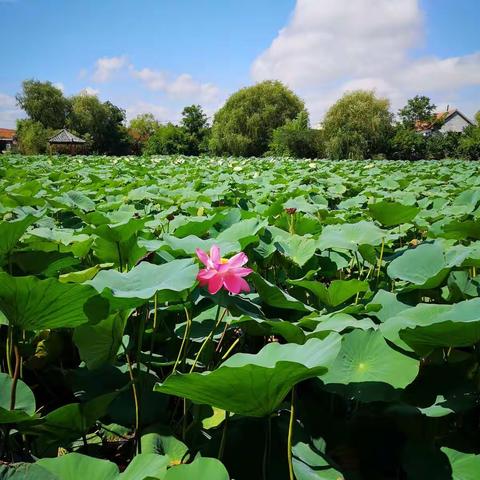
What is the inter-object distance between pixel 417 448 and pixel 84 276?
0.64 meters

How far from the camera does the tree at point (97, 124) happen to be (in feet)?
116

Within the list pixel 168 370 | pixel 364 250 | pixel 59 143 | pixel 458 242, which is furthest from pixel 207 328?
pixel 59 143

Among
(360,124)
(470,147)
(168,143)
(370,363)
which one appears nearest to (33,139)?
(168,143)

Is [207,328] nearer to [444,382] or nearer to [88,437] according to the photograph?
[88,437]

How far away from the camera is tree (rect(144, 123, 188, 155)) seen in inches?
1244

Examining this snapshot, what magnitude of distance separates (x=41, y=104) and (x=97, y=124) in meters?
4.18

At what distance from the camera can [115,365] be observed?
0.80 meters

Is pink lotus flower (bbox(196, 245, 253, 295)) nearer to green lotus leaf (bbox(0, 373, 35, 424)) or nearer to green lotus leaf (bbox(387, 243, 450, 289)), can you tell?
green lotus leaf (bbox(0, 373, 35, 424))

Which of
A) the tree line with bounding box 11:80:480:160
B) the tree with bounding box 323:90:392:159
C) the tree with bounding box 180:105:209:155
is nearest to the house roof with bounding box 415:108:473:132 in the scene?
the tree line with bounding box 11:80:480:160

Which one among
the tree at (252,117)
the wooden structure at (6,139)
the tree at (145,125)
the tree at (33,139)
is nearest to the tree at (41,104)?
the tree at (33,139)

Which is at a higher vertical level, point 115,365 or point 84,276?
point 84,276

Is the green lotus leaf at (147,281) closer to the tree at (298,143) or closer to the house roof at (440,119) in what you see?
the tree at (298,143)

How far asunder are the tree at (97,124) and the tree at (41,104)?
3.66 ft

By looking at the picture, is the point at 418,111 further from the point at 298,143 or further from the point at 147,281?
the point at 147,281
